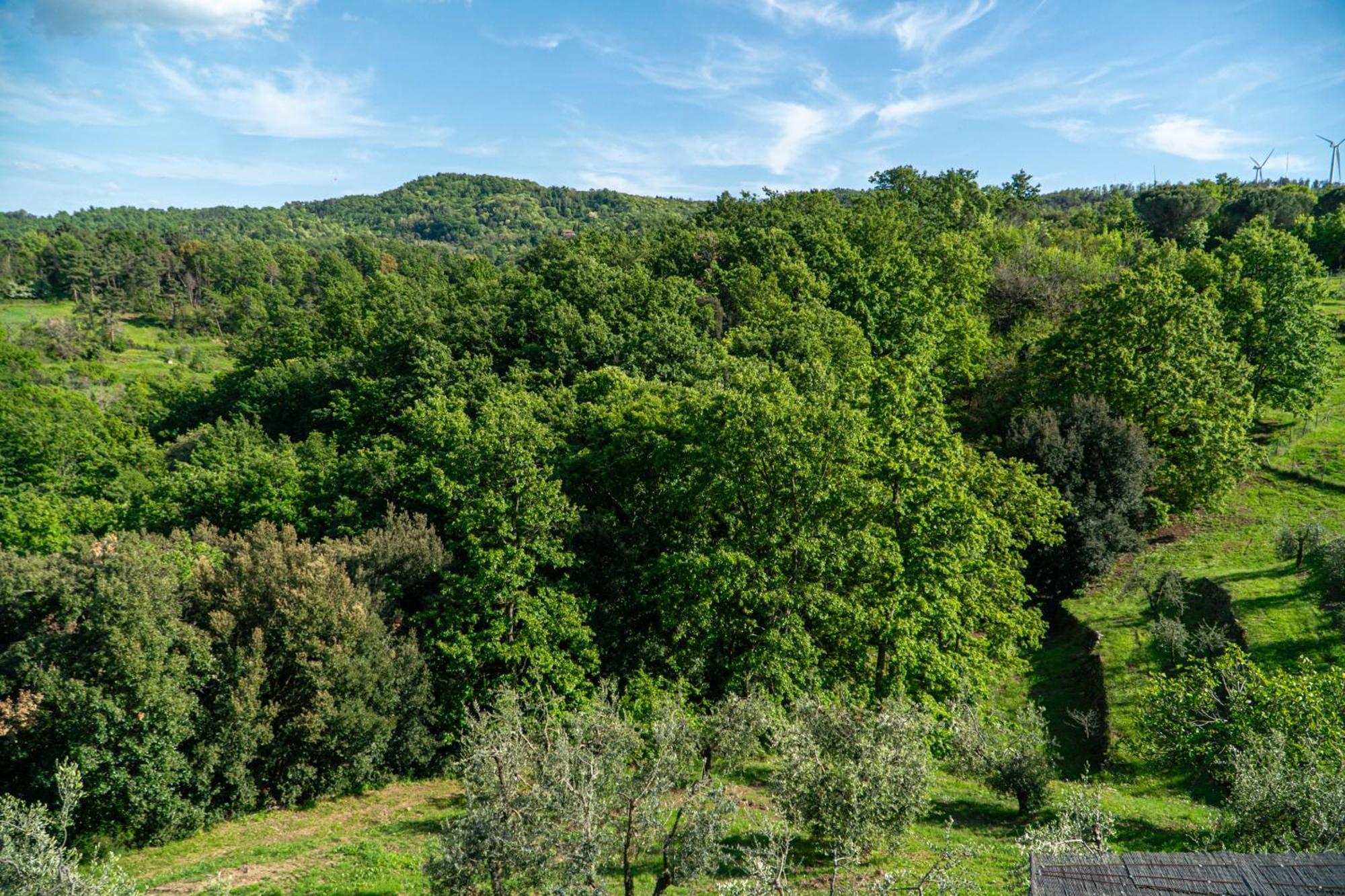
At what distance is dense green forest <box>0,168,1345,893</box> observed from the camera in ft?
53.1

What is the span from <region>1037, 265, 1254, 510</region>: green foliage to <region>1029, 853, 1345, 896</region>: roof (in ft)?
112

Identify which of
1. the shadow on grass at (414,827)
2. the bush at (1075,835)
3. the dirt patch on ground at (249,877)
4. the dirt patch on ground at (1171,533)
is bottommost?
the shadow on grass at (414,827)

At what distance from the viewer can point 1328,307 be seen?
73.8 metres

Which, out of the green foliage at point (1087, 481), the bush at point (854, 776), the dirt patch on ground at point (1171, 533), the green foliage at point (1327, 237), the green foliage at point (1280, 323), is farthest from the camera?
the green foliage at point (1327, 237)

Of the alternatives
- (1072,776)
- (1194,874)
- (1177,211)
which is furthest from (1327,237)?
(1194,874)

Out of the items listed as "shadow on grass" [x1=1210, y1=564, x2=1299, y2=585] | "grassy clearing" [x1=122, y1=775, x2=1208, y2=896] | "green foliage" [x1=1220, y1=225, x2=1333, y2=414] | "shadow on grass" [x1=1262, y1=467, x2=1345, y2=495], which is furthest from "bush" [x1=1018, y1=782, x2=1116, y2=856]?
"green foliage" [x1=1220, y1=225, x2=1333, y2=414]

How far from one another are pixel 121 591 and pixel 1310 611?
45.5 meters

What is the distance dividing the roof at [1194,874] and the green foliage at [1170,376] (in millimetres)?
34208

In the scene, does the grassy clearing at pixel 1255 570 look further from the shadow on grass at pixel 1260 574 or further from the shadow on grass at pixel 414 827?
the shadow on grass at pixel 414 827

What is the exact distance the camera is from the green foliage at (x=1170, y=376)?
40.2 m

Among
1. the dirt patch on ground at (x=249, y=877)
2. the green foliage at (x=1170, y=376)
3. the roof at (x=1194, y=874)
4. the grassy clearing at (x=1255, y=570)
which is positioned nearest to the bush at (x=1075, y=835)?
the roof at (x=1194, y=874)

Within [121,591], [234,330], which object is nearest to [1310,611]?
[121,591]

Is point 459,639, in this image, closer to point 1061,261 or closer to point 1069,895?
point 1069,895

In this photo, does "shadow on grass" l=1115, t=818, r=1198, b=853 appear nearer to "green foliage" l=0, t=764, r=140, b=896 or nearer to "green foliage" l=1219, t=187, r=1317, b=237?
"green foliage" l=0, t=764, r=140, b=896
